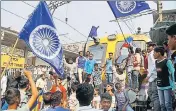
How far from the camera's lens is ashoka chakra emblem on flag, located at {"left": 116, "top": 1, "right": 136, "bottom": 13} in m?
8.73

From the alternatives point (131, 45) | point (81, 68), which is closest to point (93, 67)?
point (81, 68)

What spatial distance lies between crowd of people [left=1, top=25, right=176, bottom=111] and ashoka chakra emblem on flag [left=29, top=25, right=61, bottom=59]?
0.66 metres

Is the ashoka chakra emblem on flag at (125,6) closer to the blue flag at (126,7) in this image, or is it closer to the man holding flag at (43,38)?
the blue flag at (126,7)

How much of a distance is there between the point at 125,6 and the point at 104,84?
3629mm

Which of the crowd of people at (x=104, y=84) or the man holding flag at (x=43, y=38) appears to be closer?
the crowd of people at (x=104, y=84)

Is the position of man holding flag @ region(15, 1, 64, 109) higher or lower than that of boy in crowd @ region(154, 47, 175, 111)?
higher

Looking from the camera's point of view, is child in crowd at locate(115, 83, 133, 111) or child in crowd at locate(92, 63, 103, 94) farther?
child in crowd at locate(92, 63, 103, 94)

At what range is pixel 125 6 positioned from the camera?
8938 millimetres

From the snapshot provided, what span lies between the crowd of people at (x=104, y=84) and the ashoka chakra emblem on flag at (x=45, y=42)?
0.66m

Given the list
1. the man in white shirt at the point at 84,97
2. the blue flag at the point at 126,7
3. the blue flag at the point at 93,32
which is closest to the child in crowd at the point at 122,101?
the blue flag at the point at 126,7

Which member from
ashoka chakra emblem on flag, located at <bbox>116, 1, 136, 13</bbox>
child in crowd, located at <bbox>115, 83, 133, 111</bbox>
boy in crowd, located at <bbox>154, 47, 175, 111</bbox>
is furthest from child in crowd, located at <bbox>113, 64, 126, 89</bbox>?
boy in crowd, located at <bbox>154, 47, 175, 111</bbox>

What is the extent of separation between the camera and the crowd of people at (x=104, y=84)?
437 cm

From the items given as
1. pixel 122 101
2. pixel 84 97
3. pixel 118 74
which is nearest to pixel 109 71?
pixel 118 74

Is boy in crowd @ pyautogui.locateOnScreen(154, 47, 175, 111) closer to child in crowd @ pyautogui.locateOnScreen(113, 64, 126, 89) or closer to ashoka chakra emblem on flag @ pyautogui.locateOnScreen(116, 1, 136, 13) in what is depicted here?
ashoka chakra emblem on flag @ pyautogui.locateOnScreen(116, 1, 136, 13)
